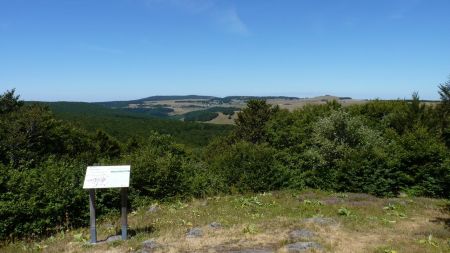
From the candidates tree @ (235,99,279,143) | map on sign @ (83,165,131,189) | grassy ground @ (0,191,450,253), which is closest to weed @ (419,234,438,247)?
grassy ground @ (0,191,450,253)

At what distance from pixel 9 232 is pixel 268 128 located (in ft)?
128

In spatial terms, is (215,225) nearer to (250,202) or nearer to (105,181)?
(105,181)

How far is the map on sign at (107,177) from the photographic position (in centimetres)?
1367

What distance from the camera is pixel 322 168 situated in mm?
28156

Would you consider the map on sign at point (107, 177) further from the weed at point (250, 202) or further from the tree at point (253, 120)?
the tree at point (253, 120)

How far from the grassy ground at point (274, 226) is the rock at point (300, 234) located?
17 cm

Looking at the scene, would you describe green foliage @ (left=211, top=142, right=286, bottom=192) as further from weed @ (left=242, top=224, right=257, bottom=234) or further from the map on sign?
the map on sign

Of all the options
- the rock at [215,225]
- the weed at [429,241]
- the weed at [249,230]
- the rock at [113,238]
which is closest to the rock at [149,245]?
the rock at [113,238]

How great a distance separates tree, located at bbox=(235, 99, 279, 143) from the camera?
2512 inches

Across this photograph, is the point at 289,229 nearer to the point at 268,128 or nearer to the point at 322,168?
the point at 322,168

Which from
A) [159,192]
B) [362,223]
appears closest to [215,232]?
[362,223]

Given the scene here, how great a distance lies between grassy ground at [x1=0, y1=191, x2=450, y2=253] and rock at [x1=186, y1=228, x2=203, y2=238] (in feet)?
0.61

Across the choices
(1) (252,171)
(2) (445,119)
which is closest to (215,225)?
(1) (252,171)

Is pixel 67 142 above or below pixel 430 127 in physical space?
below
